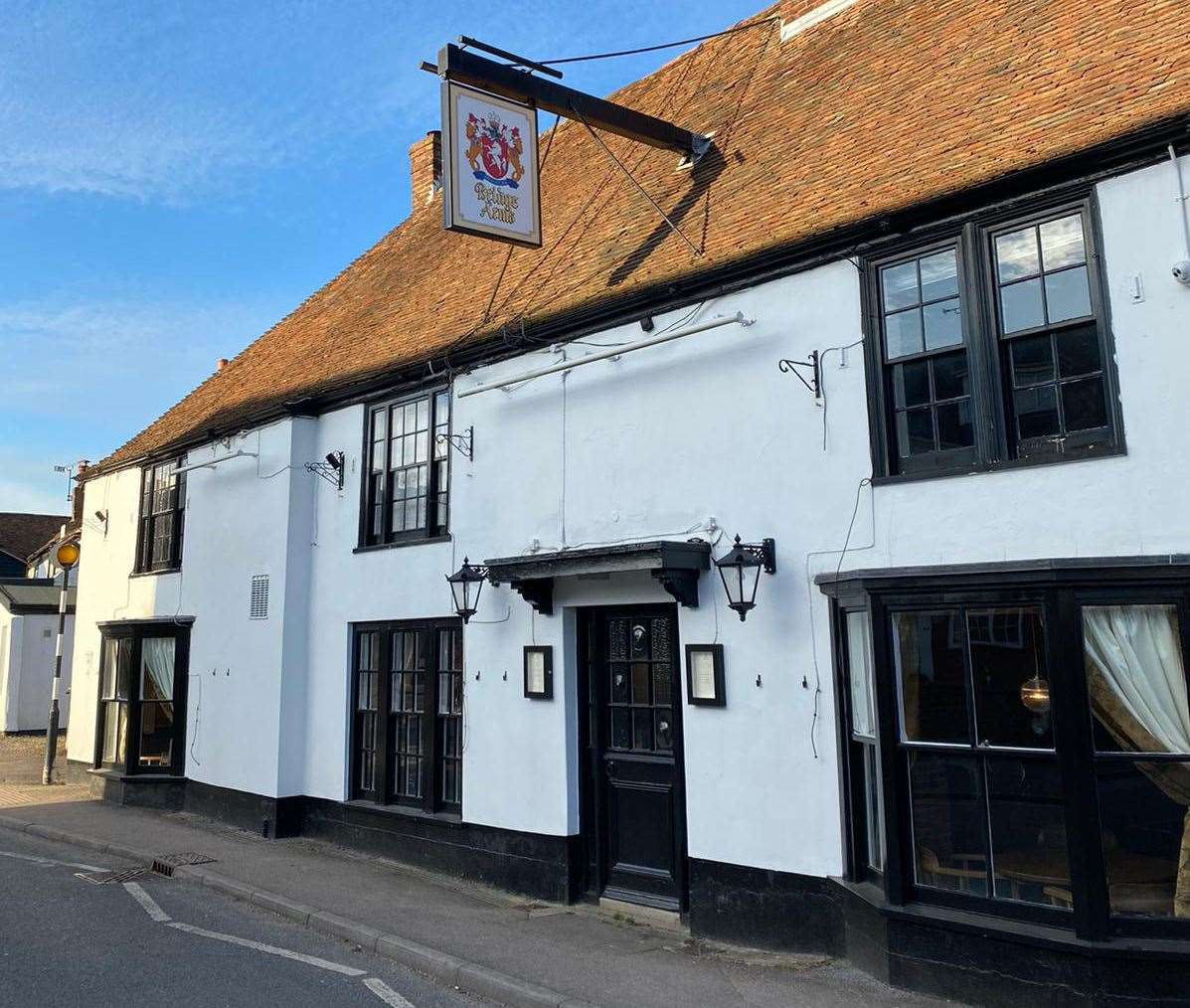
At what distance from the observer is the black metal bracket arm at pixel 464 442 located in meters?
10.8

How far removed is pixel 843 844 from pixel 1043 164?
15.8 feet

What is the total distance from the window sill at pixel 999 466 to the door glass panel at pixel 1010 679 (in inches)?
37.2

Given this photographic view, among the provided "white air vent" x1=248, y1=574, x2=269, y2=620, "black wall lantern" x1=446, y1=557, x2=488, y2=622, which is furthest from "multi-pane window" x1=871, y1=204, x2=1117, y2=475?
"white air vent" x1=248, y1=574, x2=269, y2=620

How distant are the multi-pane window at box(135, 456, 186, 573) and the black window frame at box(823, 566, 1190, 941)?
462 inches

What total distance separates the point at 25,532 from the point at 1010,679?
45.4 m

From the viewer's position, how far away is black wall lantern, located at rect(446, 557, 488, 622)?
32.9ft

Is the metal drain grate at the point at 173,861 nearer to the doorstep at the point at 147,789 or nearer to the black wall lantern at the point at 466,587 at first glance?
the doorstep at the point at 147,789

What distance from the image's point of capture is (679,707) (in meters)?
8.61

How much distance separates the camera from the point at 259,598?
13.2 m

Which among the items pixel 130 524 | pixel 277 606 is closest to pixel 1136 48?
pixel 277 606

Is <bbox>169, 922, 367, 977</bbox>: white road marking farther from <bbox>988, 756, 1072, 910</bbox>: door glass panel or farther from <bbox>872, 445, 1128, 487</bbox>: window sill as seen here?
<bbox>872, 445, 1128, 487</bbox>: window sill

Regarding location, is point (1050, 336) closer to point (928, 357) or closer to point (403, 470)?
point (928, 357)

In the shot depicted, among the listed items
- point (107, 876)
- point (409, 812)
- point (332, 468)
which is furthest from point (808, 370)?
point (107, 876)

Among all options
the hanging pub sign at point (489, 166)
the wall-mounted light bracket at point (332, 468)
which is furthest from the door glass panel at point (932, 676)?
the wall-mounted light bracket at point (332, 468)
